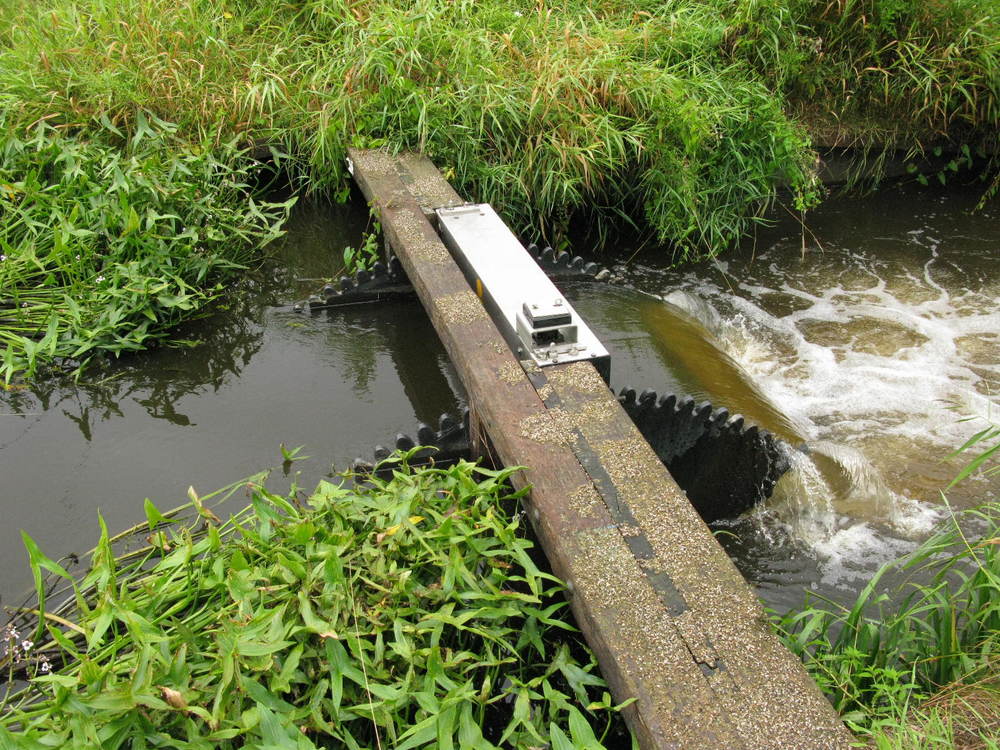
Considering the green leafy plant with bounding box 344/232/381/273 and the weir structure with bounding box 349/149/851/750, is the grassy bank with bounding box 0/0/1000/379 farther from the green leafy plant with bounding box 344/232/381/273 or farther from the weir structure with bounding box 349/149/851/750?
the weir structure with bounding box 349/149/851/750

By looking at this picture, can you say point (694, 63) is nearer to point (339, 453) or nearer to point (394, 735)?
point (339, 453)

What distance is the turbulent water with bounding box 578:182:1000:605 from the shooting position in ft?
11.4

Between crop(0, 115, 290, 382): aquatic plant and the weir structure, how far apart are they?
192 centimetres

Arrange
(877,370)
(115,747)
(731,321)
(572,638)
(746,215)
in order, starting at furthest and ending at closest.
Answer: (746,215)
(731,321)
(877,370)
(572,638)
(115,747)

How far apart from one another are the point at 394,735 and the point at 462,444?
142 cm

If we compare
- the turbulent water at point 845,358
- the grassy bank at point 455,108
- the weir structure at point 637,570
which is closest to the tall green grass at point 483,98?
the grassy bank at point 455,108

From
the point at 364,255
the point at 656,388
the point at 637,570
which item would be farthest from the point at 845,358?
the point at 637,570

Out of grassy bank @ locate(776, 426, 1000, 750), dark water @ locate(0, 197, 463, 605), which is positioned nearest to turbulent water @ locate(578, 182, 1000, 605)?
grassy bank @ locate(776, 426, 1000, 750)

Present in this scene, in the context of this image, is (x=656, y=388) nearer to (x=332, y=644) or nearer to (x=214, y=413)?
(x=214, y=413)

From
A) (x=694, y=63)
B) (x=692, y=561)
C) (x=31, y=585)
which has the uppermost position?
(x=694, y=63)

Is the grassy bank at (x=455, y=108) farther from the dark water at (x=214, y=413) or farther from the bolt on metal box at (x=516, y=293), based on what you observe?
the bolt on metal box at (x=516, y=293)

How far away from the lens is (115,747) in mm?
1767

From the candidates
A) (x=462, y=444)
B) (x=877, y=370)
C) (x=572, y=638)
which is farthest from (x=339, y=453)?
(x=877, y=370)

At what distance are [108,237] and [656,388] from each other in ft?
9.68
